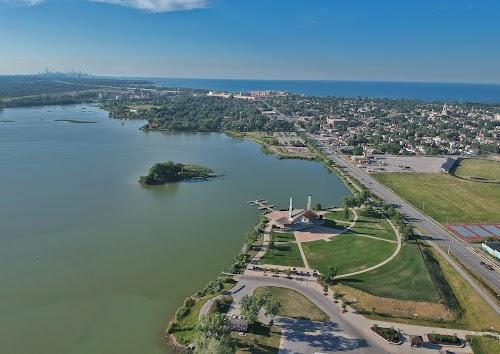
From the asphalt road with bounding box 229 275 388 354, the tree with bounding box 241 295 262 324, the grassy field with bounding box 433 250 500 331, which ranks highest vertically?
the tree with bounding box 241 295 262 324

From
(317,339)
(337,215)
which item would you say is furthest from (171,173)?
(317,339)

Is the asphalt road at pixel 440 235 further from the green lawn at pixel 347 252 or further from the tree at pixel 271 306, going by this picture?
the tree at pixel 271 306

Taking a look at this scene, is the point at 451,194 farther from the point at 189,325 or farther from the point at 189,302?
the point at 189,325

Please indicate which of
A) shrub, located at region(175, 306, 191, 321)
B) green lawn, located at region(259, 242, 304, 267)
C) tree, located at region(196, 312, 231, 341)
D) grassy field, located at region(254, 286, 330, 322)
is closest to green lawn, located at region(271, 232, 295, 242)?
green lawn, located at region(259, 242, 304, 267)

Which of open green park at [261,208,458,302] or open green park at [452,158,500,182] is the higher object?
open green park at [452,158,500,182]

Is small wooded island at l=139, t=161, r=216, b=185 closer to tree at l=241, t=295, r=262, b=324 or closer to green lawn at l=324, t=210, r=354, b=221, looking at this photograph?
green lawn at l=324, t=210, r=354, b=221

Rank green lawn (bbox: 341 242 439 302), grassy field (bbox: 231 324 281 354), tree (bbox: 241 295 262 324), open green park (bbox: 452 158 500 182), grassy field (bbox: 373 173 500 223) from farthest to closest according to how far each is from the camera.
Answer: open green park (bbox: 452 158 500 182), grassy field (bbox: 373 173 500 223), green lawn (bbox: 341 242 439 302), tree (bbox: 241 295 262 324), grassy field (bbox: 231 324 281 354)

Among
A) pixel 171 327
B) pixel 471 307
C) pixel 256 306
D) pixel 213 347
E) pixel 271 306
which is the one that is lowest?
pixel 471 307

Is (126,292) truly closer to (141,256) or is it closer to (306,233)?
(141,256)
